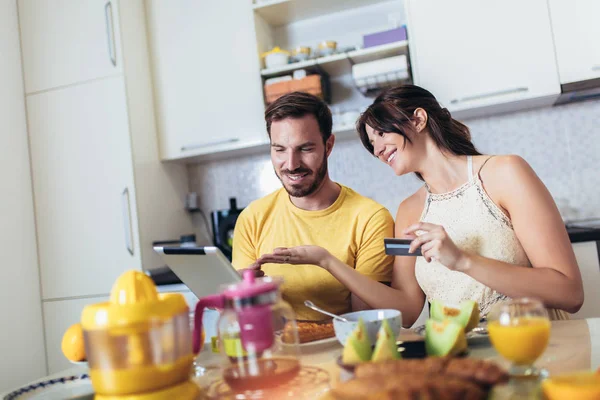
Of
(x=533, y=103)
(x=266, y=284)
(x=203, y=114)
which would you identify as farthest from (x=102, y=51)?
(x=266, y=284)

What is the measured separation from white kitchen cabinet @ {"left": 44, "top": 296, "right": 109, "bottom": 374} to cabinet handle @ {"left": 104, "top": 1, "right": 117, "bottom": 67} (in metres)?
1.19

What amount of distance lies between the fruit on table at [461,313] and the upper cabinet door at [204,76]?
5.81ft

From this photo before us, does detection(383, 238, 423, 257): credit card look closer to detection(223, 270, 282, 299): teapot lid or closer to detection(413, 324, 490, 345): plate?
detection(413, 324, 490, 345): plate

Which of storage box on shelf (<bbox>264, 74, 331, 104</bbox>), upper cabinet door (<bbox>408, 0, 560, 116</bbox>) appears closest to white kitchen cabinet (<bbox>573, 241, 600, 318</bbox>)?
upper cabinet door (<bbox>408, 0, 560, 116</bbox>)

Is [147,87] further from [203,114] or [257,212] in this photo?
[257,212]

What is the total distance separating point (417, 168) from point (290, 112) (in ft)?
1.38

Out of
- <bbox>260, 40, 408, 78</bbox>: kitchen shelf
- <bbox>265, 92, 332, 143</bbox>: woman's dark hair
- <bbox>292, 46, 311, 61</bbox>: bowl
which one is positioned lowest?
<bbox>265, 92, 332, 143</bbox>: woman's dark hair

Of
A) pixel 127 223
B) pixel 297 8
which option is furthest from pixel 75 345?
pixel 297 8

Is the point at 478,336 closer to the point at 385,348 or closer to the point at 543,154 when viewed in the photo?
the point at 385,348

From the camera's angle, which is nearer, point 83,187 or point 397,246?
point 397,246

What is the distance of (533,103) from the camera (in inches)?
93.7

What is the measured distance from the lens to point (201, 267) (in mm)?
1085

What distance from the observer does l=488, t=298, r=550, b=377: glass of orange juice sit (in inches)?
27.9

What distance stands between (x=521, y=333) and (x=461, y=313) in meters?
0.19
